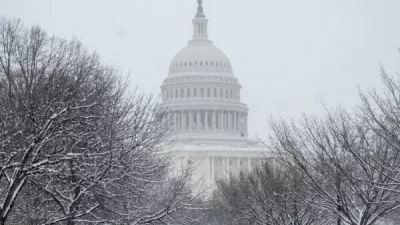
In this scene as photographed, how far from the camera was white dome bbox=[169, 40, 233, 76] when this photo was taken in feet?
571

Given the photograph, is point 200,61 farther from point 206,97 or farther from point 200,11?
point 200,11

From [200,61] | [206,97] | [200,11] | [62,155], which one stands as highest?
[200,11]

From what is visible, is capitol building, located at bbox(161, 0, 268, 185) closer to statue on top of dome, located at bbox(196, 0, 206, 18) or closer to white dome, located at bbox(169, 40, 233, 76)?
white dome, located at bbox(169, 40, 233, 76)

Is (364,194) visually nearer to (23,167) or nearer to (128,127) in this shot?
(128,127)

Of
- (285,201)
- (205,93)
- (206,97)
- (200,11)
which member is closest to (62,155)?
(285,201)

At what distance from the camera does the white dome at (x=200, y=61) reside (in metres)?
174

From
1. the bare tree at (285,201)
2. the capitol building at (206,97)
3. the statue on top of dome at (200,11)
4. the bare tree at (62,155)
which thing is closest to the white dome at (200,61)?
the capitol building at (206,97)

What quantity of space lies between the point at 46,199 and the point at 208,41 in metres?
158

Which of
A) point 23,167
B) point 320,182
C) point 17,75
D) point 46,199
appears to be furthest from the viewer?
point 320,182

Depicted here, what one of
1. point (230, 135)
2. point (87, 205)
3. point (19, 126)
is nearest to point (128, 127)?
point (87, 205)

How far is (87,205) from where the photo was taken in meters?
24.5

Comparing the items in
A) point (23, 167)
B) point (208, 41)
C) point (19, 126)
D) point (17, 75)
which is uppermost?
point (208, 41)

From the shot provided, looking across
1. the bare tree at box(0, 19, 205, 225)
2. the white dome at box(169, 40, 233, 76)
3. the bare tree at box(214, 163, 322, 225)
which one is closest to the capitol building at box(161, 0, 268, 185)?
the white dome at box(169, 40, 233, 76)

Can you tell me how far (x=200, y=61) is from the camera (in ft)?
573
